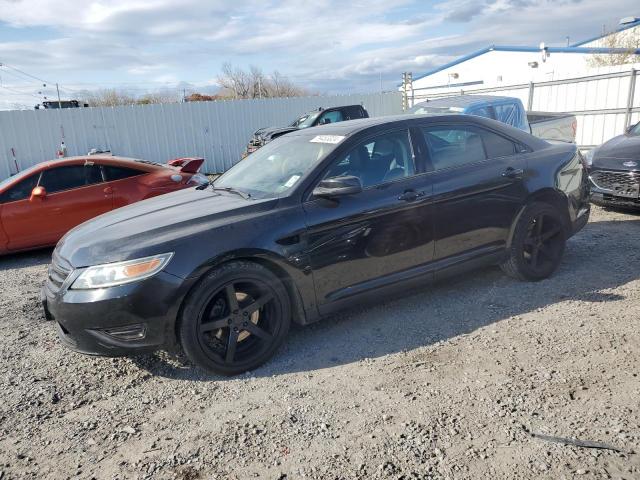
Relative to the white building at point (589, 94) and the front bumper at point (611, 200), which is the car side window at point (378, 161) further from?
the white building at point (589, 94)

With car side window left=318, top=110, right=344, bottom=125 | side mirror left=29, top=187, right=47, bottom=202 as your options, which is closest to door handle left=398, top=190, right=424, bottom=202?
side mirror left=29, top=187, right=47, bottom=202

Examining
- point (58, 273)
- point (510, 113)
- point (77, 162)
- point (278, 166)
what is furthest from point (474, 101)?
point (58, 273)

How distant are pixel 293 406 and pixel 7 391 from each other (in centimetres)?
202

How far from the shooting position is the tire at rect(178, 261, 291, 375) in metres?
3.30

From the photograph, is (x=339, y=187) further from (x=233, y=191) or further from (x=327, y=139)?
(x=233, y=191)

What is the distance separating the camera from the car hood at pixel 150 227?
10.8 feet

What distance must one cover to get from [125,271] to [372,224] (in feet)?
5.88

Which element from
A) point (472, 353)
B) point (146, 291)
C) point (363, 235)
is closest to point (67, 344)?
point (146, 291)

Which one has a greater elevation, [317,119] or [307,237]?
[317,119]

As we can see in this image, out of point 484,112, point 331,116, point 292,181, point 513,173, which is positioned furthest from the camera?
point 331,116

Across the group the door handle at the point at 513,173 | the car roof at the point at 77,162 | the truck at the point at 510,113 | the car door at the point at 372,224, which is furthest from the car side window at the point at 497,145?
the car roof at the point at 77,162

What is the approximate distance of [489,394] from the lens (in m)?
3.06

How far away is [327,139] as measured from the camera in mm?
4098

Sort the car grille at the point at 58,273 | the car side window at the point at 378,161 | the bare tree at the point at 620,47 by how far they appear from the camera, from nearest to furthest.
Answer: the car grille at the point at 58,273 → the car side window at the point at 378,161 → the bare tree at the point at 620,47
